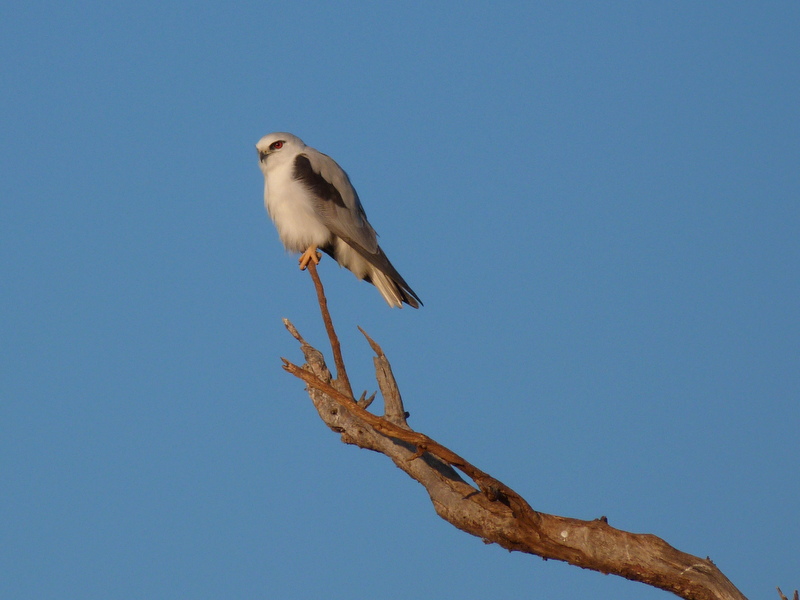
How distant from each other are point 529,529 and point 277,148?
4.83 m

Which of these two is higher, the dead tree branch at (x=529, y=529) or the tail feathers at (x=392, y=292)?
the tail feathers at (x=392, y=292)

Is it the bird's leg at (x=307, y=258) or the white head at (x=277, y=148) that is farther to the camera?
the white head at (x=277, y=148)

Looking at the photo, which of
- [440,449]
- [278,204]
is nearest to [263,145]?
[278,204]

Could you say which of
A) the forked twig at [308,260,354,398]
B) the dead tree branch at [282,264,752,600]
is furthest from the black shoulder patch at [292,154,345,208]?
the dead tree branch at [282,264,752,600]

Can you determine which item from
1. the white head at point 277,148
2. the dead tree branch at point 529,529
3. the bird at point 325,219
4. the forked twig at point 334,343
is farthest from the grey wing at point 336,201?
the dead tree branch at point 529,529

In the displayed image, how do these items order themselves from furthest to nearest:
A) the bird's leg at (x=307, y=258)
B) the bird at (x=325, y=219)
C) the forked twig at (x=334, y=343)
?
the bird at (x=325, y=219) < the bird's leg at (x=307, y=258) < the forked twig at (x=334, y=343)

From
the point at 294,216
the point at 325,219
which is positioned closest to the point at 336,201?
the point at 325,219

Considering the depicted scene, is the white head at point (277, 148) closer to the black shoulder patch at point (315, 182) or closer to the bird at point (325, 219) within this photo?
the bird at point (325, 219)

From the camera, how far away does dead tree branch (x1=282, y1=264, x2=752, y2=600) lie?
5297 mm

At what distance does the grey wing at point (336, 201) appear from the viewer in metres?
8.55

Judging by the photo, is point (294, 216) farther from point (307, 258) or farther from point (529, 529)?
point (529, 529)

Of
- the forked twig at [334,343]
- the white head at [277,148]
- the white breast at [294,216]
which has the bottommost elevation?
the forked twig at [334,343]

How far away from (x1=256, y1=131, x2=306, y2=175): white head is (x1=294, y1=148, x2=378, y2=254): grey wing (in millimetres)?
175

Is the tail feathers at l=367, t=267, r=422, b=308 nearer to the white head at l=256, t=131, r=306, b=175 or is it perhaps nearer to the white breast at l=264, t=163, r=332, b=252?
the white breast at l=264, t=163, r=332, b=252
